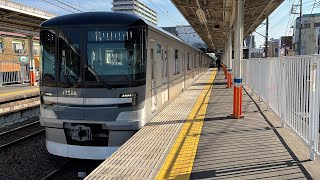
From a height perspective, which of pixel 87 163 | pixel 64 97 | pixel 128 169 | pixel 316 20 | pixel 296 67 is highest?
pixel 316 20

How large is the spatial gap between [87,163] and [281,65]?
188 inches

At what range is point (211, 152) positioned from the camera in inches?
220

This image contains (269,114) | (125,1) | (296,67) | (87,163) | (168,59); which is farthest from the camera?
(125,1)

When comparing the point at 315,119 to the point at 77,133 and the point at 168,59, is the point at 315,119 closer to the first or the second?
the point at 77,133

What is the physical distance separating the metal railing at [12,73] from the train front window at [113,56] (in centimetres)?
1859

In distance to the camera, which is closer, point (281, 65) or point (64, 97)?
point (64, 97)

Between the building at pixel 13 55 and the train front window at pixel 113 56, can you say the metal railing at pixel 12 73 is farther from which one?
the train front window at pixel 113 56

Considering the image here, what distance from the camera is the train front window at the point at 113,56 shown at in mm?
6348

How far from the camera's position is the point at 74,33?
→ 21.2 ft

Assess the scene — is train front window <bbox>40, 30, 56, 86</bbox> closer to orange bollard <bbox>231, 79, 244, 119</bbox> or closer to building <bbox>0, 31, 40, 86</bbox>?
orange bollard <bbox>231, 79, 244, 119</bbox>

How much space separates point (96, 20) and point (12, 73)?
68.6 ft

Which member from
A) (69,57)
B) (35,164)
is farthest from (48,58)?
(35,164)

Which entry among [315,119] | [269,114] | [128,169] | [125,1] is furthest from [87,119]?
[125,1]

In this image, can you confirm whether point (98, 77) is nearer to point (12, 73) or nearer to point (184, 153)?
point (184, 153)
